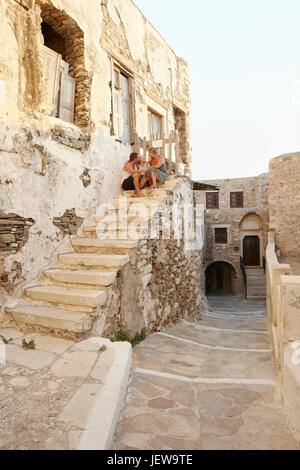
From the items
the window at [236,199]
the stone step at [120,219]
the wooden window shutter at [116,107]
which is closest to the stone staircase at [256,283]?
the window at [236,199]

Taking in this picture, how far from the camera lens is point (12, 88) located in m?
3.75

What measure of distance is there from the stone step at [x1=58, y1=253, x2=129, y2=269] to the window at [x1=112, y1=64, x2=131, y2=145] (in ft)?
10.9

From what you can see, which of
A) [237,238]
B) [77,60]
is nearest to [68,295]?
[77,60]

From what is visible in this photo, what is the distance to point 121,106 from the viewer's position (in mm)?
6750

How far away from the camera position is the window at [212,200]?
2344 centimetres

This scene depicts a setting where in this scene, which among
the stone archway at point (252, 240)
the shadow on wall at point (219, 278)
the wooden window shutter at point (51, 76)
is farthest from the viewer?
the shadow on wall at point (219, 278)

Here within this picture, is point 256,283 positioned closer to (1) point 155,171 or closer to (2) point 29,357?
(1) point 155,171

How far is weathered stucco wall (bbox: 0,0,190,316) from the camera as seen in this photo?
3705 mm

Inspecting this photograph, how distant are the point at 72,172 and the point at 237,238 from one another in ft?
55.4

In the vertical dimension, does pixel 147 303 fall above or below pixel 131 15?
below

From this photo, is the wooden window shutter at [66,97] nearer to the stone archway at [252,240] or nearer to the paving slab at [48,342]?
the paving slab at [48,342]

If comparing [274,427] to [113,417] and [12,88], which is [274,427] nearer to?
[113,417]
